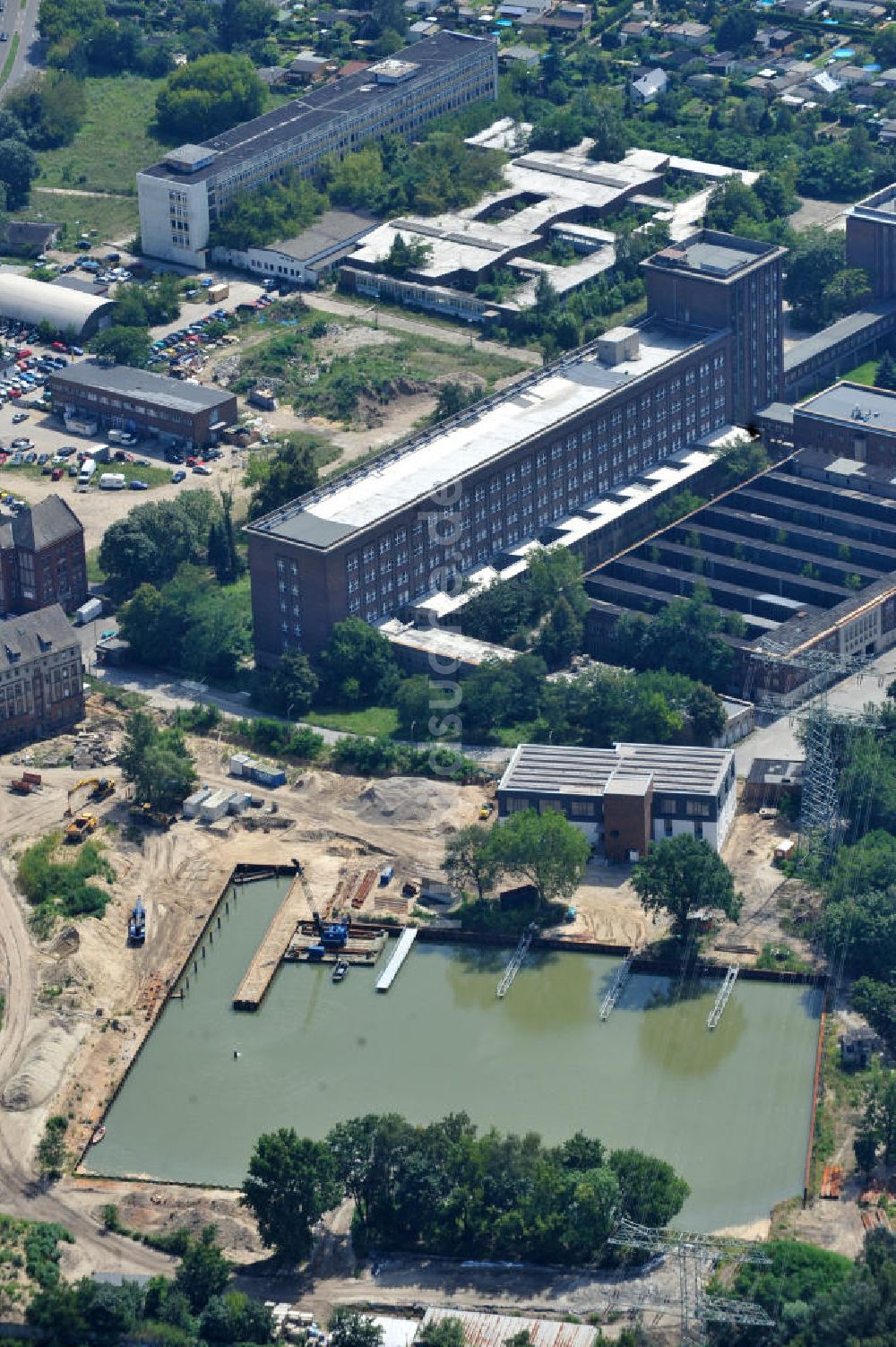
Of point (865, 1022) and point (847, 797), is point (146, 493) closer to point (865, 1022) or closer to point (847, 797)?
point (847, 797)

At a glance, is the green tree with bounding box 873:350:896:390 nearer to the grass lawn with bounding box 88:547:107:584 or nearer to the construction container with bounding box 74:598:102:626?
the grass lawn with bounding box 88:547:107:584

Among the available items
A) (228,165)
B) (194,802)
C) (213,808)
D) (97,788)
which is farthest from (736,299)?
(97,788)

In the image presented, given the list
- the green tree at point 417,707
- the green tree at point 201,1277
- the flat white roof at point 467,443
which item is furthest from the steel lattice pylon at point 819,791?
the green tree at point 201,1277

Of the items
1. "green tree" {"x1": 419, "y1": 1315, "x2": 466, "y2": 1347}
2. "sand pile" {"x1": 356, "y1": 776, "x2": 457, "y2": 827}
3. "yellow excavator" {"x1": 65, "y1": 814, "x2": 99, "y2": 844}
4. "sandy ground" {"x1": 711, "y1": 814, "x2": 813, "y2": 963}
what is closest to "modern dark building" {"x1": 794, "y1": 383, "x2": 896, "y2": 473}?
"sandy ground" {"x1": 711, "y1": 814, "x2": 813, "y2": 963}

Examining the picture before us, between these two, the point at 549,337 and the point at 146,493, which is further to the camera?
the point at 549,337

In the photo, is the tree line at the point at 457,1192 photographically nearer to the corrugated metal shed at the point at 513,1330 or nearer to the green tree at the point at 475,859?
the corrugated metal shed at the point at 513,1330

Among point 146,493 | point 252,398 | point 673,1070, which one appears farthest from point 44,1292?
point 252,398

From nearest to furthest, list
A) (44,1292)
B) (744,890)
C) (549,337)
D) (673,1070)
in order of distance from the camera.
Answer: (44,1292) → (673,1070) → (744,890) → (549,337)
